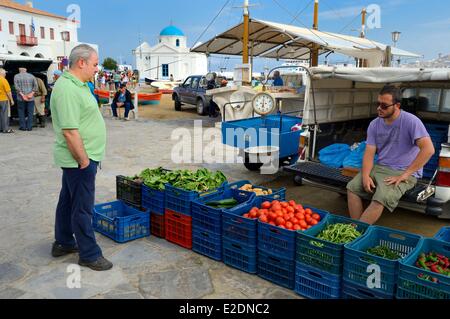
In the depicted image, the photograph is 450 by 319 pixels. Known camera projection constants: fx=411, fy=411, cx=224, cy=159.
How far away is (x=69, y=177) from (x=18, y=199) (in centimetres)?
321

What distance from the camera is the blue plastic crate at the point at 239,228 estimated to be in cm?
420

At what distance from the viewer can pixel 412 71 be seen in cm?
528

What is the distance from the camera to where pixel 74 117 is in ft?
12.3

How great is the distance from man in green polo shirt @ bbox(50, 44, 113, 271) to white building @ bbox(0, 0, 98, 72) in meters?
52.2

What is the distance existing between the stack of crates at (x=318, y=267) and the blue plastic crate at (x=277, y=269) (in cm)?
10

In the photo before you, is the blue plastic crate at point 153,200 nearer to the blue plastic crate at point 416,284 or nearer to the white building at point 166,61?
the blue plastic crate at point 416,284

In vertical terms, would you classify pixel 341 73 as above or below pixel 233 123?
above

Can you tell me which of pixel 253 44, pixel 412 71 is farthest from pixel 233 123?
pixel 253 44

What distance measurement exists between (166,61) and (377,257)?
206 feet

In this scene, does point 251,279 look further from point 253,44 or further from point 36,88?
point 253,44

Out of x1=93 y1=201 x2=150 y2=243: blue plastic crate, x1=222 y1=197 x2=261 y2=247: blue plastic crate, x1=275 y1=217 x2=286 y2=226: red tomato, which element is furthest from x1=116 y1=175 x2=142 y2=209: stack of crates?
x1=275 y1=217 x2=286 y2=226: red tomato

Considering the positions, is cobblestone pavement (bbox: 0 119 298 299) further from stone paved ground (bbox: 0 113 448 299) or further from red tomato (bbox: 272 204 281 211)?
red tomato (bbox: 272 204 281 211)

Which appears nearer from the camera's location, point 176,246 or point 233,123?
point 176,246

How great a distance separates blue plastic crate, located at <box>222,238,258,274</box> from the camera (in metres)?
4.25
